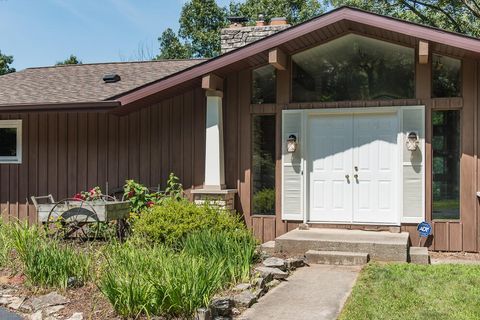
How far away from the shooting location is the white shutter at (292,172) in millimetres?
9117

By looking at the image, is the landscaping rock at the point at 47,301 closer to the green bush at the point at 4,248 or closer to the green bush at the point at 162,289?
the green bush at the point at 162,289

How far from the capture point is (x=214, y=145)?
30.2 ft

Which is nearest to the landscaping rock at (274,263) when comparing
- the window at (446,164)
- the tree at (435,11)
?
the window at (446,164)

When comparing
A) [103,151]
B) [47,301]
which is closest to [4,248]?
[47,301]

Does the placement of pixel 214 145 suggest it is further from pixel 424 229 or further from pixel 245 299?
pixel 245 299

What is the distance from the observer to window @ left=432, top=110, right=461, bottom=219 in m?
8.44

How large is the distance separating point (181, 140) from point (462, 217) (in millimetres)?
5057

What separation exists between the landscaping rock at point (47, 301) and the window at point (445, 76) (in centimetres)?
638

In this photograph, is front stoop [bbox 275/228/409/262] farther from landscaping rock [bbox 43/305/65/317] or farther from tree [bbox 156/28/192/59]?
tree [bbox 156/28/192/59]

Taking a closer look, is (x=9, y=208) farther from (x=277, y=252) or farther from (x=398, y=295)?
(x=398, y=295)

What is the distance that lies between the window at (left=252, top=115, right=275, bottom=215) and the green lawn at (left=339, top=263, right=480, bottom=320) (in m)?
2.77

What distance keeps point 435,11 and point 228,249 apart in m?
19.9

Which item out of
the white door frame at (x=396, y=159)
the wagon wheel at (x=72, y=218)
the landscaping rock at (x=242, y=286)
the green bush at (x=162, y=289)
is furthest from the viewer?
the white door frame at (x=396, y=159)

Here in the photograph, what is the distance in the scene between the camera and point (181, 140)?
32.7 ft
